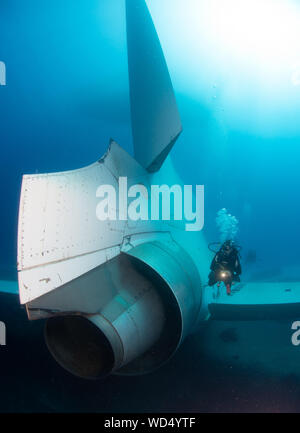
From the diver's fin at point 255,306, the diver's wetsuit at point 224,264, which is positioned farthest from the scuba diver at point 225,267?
the diver's fin at point 255,306

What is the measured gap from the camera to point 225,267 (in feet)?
18.1

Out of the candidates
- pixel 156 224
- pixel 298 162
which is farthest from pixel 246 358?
pixel 298 162

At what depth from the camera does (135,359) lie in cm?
361

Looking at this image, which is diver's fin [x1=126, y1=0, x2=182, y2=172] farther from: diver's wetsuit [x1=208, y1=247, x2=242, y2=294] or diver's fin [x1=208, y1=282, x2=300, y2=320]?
diver's fin [x1=208, y1=282, x2=300, y2=320]

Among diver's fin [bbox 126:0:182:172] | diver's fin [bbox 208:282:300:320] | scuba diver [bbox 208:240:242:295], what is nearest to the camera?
diver's fin [bbox 126:0:182:172]

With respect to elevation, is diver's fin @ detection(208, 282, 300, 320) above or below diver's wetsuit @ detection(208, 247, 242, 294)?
below

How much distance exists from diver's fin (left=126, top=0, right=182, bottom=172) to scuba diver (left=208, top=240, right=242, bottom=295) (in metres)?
2.56

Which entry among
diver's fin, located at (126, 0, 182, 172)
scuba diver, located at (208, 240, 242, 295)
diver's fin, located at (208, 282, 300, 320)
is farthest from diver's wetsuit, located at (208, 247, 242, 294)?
diver's fin, located at (126, 0, 182, 172)

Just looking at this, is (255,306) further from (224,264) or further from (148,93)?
(148,93)

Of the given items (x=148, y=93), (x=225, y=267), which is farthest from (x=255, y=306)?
(x=148, y=93)

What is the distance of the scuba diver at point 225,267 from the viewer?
5496 mm

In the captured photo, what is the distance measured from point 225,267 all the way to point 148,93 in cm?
376

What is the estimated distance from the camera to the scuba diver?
18.0 ft
